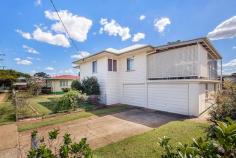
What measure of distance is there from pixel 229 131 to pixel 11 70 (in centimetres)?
5628

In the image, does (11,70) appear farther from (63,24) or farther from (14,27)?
(63,24)

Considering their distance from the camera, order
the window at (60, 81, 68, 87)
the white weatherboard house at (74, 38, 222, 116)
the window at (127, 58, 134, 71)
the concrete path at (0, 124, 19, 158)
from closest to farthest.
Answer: the concrete path at (0, 124, 19, 158)
the white weatherboard house at (74, 38, 222, 116)
the window at (127, 58, 134, 71)
the window at (60, 81, 68, 87)

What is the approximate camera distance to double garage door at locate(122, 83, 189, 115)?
9878mm

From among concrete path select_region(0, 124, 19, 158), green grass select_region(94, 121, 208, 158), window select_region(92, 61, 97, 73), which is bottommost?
concrete path select_region(0, 124, 19, 158)

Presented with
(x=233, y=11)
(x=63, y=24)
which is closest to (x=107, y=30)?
(x=63, y=24)

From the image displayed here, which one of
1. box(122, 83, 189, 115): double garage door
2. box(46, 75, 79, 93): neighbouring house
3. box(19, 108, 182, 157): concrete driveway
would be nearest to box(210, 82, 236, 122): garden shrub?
box(122, 83, 189, 115): double garage door

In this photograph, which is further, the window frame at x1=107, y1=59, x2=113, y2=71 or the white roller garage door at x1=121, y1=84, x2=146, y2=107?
the window frame at x1=107, y1=59, x2=113, y2=71

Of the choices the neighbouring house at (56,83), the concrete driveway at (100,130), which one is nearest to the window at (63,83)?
the neighbouring house at (56,83)

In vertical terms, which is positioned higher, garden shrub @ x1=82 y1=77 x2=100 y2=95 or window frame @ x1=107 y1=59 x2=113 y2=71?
window frame @ x1=107 y1=59 x2=113 y2=71

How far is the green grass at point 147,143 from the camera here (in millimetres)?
4621

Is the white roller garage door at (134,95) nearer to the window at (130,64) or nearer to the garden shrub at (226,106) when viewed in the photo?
the window at (130,64)

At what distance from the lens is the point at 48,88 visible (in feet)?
90.6

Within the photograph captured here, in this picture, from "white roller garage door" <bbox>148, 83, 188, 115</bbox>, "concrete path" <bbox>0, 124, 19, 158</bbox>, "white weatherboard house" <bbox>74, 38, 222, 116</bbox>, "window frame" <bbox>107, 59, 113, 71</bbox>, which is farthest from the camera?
"window frame" <bbox>107, 59, 113, 71</bbox>

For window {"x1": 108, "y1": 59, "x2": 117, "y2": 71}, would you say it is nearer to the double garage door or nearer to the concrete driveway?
the double garage door
